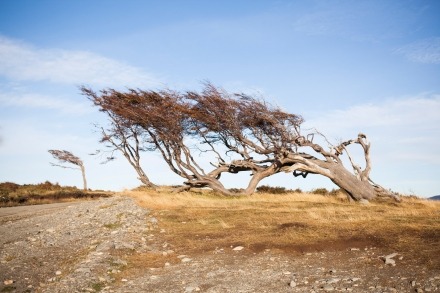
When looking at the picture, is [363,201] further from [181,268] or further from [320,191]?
[181,268]

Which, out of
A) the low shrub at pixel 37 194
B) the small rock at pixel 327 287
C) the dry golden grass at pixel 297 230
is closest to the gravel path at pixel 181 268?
the small rock at pixel 327 287

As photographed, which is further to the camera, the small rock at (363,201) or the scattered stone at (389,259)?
the small rock at (363,201)

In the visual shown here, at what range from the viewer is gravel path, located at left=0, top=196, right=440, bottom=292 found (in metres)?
6.30

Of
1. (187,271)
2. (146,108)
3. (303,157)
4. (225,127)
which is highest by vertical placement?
(146,108)

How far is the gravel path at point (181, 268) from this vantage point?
6301 millimetres

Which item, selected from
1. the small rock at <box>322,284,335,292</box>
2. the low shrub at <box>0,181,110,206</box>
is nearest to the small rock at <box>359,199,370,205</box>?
the small rock at <box>322,284,335,292</box>

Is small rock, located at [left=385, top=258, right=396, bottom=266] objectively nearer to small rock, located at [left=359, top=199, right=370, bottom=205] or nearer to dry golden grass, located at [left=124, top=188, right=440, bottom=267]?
dry golden grass, located at [left=124, top=188, right=440, bottom=267]

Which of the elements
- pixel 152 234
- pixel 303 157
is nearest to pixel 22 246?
pixel 152 234

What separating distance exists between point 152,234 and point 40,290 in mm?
5134

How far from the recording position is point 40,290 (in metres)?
6.48

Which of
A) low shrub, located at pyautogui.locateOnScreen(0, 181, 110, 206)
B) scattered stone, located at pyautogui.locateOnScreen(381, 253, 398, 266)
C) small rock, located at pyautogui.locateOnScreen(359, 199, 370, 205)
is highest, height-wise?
low shrub, located at pyautogui.locateOnScreen(0, 181, 110, 206)

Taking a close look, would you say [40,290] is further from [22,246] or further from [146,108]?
[146,108]

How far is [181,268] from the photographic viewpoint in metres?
7.83

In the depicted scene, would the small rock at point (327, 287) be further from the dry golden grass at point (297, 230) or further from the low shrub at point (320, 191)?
the low shrub at point (320, 191)
